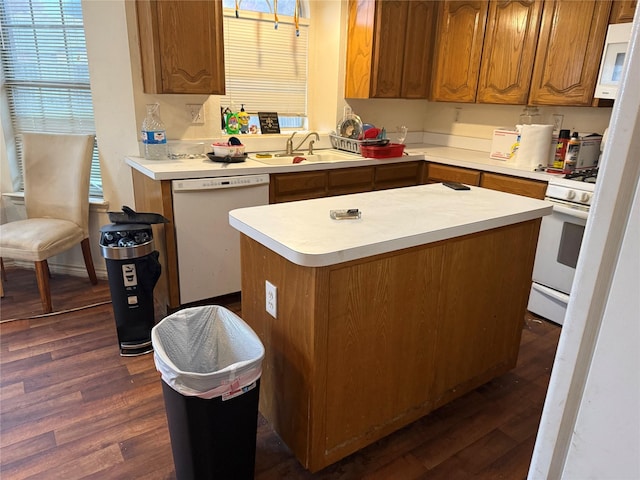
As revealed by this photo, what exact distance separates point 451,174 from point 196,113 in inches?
78.2

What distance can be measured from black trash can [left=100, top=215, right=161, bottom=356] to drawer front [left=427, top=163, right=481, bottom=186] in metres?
2.28

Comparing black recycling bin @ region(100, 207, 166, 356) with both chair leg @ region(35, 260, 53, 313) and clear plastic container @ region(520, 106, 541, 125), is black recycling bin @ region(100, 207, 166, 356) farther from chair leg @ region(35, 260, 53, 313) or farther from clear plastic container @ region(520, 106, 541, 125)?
clear plastic container @ region(520, 106, 541, 125)

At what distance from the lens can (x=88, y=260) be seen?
320cm

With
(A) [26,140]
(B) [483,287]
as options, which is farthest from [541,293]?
(A) [26,140]

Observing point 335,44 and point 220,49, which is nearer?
point 220,49

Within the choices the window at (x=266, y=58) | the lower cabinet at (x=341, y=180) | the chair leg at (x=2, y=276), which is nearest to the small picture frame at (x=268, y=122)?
the window at (x=266, y=58)

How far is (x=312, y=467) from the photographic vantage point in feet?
5.32

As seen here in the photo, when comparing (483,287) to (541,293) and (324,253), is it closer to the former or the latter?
(324,253)

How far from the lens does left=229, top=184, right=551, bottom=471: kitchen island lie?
4.95 feet

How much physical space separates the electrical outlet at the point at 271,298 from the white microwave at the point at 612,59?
2.40 metres

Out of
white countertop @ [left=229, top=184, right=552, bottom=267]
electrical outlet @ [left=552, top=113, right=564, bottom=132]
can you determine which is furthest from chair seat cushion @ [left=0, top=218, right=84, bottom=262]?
electrical outlet @ [left=552, top=113, right=564, bottom=132]

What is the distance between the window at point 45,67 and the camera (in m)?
3.03

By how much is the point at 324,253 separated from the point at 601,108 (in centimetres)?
277

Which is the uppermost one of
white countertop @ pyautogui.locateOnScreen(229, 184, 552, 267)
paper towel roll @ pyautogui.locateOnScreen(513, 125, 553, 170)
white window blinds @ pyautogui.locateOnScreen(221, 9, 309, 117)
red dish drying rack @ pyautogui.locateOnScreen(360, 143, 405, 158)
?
white window blinds @ pyautogui.locateOnScreen(221, 9, 309, 117)
